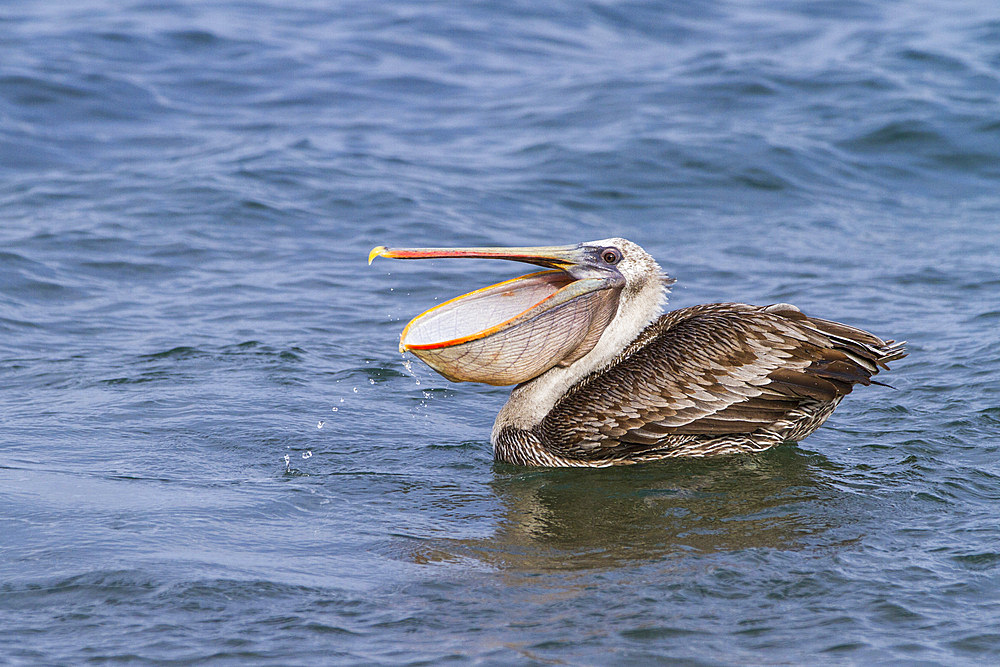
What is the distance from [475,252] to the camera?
5258 millimetres

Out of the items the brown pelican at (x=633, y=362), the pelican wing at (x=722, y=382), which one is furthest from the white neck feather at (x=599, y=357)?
the pelican wing at (x=722, y=382)

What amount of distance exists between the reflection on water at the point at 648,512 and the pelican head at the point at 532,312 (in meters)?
0.59

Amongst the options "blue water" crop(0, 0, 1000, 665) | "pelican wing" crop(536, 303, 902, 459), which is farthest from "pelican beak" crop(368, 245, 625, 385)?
"blue water" crop(0, 0, 1000, 665)

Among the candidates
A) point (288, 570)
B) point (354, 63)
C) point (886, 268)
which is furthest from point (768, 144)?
point (288, 570)

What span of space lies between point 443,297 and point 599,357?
9.00 ft

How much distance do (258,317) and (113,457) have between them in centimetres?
237

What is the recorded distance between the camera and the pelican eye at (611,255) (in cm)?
573

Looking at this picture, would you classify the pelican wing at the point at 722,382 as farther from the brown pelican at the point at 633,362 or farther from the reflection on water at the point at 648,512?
the reflection on water at the point at 648,512

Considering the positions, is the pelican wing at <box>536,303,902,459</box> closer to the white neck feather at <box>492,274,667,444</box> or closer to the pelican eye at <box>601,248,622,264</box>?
the white neck feather at <box>492,274,667,444</box>

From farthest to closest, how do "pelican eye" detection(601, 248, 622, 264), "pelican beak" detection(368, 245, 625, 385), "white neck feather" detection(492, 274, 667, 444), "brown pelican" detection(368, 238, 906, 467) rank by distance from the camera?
"white neck feather" detection(492, 274, 667, 444) < "pelican eye" detection(601, 248, 622, 264) < "brown pelican" detection(368, 238, 906, 467) < "pelican beak" detection(368, 245, 625, 385)

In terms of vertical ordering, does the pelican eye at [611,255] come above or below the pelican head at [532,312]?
above

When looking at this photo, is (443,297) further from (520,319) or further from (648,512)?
(648,512)

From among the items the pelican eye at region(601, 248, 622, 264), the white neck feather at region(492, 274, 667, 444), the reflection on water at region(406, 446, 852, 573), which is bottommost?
the reflection on water at region(406, 446, 852, 573)

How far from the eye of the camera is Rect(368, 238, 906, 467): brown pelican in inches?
219
